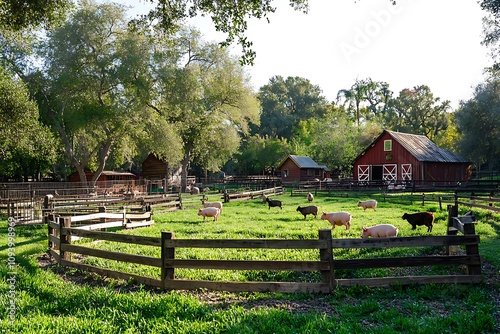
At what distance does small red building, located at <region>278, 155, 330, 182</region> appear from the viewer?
54.0 m

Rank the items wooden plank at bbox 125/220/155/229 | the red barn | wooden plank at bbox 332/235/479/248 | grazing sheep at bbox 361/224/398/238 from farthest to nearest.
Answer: the red barn < wooden plank at bbox 125/220/155/229 < grazing sheep at bbox 361/224/398/238 < wooden plank at bbox 332/235/479/248

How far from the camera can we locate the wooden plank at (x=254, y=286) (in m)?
6.73

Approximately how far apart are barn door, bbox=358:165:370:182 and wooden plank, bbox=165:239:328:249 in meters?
41.4

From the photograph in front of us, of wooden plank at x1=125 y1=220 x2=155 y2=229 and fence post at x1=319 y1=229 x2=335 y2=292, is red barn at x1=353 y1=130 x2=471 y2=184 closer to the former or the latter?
wooden plank at x1=125 y1=220 x2=155 y2=229

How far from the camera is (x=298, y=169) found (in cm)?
5425

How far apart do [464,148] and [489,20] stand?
18540mm

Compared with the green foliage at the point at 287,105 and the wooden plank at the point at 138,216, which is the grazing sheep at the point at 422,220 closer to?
the wooden plank at the point at 138,216

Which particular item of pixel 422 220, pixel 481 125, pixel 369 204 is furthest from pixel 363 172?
pixel 422 220

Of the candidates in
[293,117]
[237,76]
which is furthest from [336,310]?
[293,117]

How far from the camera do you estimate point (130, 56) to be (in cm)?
3703

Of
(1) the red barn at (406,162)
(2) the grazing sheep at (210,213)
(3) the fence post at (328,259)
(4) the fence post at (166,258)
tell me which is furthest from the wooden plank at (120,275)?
(1) the red barn at (406,162)

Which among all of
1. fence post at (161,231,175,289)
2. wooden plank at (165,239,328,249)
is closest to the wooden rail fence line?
fence post at (161,231,175,289)

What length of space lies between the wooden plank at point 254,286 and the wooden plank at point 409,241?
799mm

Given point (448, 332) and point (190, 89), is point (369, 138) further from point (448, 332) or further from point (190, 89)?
point (448, 332)
